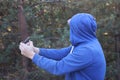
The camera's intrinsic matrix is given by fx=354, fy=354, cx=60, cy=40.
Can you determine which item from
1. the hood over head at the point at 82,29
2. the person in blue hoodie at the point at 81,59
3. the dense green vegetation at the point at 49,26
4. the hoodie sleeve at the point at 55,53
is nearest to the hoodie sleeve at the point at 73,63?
the person in blue hoodie at the point at 81,59

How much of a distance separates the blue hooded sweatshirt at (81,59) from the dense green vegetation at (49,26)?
3542 millimetres

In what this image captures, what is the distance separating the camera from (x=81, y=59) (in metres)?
3.22

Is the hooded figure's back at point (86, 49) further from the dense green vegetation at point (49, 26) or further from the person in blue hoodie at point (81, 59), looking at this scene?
the dense green vegetation at point (49, 26)

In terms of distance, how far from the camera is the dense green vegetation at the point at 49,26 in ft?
23.4

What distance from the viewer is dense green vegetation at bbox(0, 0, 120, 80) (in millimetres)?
7129

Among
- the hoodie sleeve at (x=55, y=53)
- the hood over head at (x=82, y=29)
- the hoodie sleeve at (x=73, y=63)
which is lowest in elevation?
the hoodie sleeve at (x=55, y=53)

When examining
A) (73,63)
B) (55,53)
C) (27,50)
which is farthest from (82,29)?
(55,53)

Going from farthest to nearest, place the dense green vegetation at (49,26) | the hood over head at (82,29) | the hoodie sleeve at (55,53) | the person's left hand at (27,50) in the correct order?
the dense green vegetation at (49,26) → the hoodie sleeve at (55,53) → the person's left hand at (27,50) → the hood over head at (82,29)

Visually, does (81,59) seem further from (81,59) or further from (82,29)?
(82,29)

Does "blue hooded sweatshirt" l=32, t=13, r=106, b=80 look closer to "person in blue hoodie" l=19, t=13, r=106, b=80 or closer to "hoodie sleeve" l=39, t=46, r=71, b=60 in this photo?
"person in blue hoodie" l=19, t=13, r=106, b=80

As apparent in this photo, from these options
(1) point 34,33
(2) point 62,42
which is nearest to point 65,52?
(2) point 62,42

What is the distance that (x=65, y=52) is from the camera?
3.93 m

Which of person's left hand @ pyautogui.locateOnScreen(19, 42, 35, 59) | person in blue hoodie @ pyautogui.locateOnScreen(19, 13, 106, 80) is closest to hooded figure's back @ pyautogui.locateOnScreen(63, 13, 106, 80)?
person in blue hoodie @ pyautogui.locateOnScreen(19, 13, 106, 80)

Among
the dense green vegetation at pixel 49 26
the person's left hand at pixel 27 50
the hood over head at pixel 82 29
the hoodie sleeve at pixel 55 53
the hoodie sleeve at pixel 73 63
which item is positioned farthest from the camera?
the dense green vegetation at pixel 49 26
